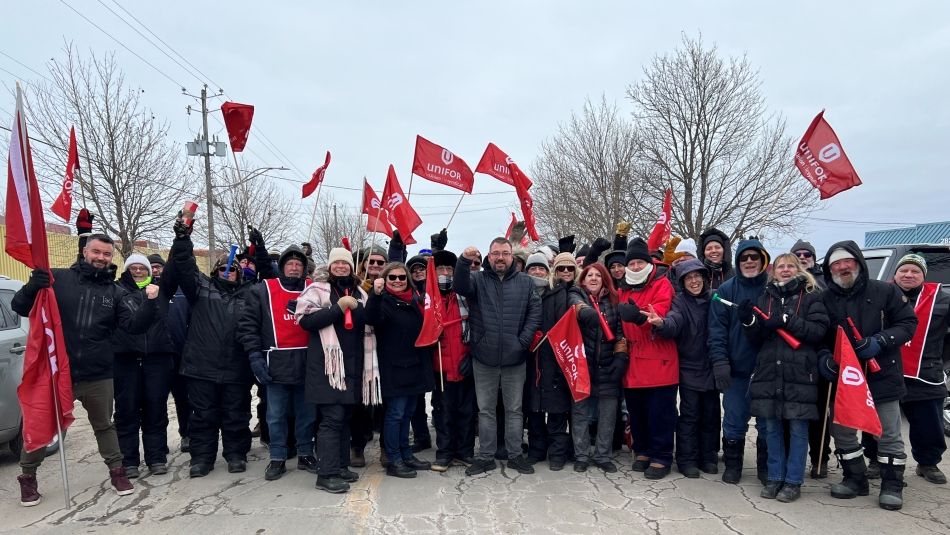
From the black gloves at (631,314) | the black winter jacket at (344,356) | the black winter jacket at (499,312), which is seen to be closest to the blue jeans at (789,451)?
the black gloves at (631,314)

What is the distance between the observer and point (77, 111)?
1452cm

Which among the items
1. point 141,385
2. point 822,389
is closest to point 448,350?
point 141,385

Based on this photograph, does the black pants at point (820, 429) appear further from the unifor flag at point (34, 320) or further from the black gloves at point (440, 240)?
the unifor flag at point (34, 320)

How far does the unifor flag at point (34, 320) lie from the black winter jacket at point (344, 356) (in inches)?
73.8

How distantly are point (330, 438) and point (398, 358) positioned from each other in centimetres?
88

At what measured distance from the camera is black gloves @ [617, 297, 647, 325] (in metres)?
4.92

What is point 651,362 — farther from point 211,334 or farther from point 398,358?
point 211,334

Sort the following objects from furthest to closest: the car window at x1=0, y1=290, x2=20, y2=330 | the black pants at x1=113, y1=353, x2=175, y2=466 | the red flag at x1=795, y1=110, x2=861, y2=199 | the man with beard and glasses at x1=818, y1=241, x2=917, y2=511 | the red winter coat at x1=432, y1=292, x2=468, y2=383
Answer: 1. the red flag at x1=795, y1=110, x2=861, y2=199
2. the car window at x1=0, y1=290, x2=20, y2=330
3. the red winter coat at x1=432, y1=292, x2=468, y2=383
4. the black pants at x1=113, y1=353, x2=175, y2=466
5. the man with beard and glasses at x1=818, y1=241, x2=917, y2=511

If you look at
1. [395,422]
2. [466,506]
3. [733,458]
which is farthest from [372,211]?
[733,458]

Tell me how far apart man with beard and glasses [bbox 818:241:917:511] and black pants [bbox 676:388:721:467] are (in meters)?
0.92

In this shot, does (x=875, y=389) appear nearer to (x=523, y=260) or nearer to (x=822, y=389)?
(x=822, y=389)

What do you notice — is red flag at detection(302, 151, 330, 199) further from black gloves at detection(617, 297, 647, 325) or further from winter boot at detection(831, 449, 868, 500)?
winter boot at detection(831, 449, 868, 500)

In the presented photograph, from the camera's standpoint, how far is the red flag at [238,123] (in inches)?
A: 250

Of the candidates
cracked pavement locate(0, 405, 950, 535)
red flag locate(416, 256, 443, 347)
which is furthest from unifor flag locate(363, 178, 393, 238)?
cracked pavement locate(0, 405, 950, 535)
